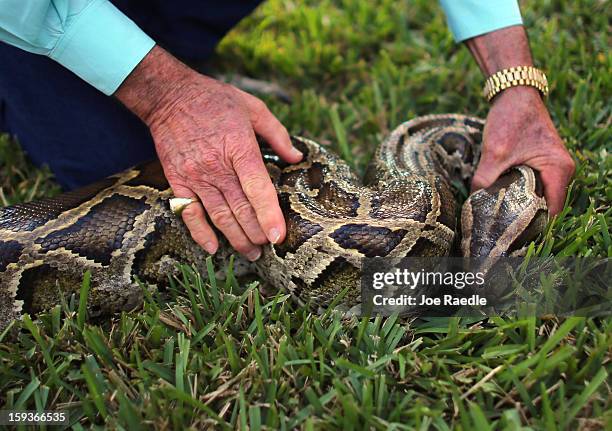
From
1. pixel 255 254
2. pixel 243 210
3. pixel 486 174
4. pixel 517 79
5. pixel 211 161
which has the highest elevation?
pixel 517 79

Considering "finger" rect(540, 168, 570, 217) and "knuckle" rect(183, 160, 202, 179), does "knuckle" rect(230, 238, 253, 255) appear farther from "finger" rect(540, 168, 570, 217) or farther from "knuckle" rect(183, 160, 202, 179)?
"finger" rect(540, 168, 570, 217)

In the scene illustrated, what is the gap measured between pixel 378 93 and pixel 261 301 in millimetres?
2294

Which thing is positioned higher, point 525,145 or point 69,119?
point 525,145

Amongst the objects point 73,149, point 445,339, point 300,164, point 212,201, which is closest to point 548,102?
point 300,164

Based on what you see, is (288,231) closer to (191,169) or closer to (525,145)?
(191,169)

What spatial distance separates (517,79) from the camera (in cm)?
358

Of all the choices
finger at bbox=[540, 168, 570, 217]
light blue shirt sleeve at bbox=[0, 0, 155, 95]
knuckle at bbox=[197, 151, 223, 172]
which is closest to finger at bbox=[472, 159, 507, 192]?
finger at bbox=[540, 168, 570, 217]

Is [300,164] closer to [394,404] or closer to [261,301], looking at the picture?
[261,301]

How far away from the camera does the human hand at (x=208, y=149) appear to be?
3.05m

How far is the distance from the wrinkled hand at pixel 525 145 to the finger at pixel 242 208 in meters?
1.40

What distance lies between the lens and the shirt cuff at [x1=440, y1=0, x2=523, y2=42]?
362cm
